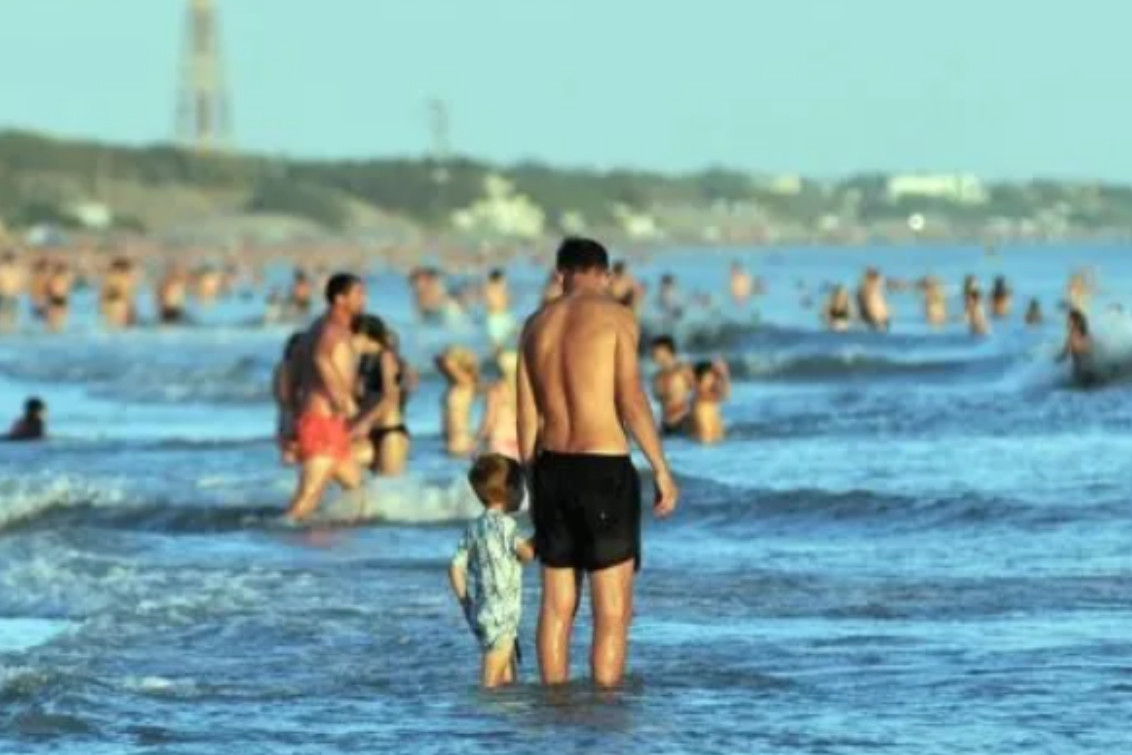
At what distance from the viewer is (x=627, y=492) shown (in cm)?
1002

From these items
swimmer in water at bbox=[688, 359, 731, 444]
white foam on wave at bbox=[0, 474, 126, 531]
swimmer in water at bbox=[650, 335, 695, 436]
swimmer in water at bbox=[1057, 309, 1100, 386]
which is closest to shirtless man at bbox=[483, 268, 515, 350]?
swimmer in water at bbox=[1057, 309, 1100, 386]

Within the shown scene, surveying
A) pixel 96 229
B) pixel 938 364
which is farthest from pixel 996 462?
pixel 96 229

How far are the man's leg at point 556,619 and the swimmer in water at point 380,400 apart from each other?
783 centimetres

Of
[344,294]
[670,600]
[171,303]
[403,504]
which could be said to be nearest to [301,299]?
[171,303]

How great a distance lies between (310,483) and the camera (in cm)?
1750

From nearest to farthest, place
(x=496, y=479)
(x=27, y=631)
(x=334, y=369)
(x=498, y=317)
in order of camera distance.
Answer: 1. (x=496, y=479)
2. (x=27, y=631)
3. (x=334, y=369)
4. (x=498, y=317)

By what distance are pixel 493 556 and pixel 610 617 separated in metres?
0.39

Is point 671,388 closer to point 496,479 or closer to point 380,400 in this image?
point 380,400

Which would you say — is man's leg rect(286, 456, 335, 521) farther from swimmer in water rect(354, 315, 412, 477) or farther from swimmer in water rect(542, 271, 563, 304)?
swimmer in water rect(542, 271, 563, 304)

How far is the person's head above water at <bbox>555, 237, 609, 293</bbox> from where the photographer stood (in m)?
10.1

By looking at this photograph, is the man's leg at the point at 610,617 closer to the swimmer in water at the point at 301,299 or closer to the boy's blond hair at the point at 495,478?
the boy's blond hair at the point at 495,478

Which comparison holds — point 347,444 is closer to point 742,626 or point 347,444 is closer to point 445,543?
point 445,543

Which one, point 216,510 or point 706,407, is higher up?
point 706,407

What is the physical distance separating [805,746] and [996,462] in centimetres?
1259
